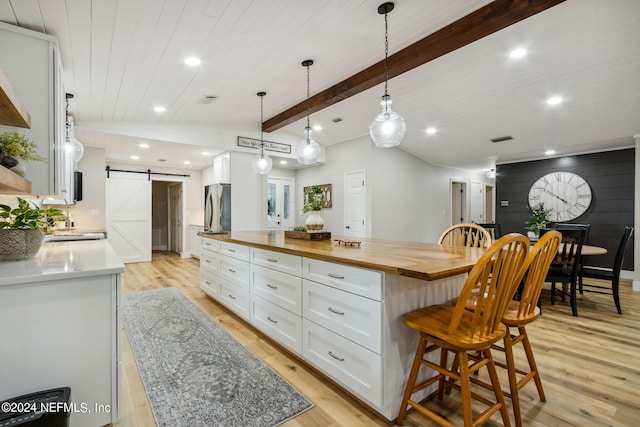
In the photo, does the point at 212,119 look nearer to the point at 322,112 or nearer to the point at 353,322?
the point at 322,112

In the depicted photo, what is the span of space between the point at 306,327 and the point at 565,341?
239 cm

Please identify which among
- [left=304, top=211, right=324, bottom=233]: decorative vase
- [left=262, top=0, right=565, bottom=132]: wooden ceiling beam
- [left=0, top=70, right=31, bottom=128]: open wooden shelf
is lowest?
[left=304, top=211, right=324, bottom=233]: decorative vase

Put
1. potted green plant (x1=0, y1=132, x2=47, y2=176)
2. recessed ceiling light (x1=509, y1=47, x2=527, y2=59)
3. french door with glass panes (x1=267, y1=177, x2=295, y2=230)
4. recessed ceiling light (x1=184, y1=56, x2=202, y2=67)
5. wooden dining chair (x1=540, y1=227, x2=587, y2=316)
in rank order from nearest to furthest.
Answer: potted green plant (x1=0, y1=132, x2=47, y2=176) < recessed ceiling light (x1=184, y1=56, x2=202, y2=67) < recessed ceiling light (x1=509, y1=47, x2=527, y2=59) < wooden dining chair (x1=540, y1=227, x2=587, y2=316) < french door with glass panes (x1=267, y1=177, x2=295, y2=230)

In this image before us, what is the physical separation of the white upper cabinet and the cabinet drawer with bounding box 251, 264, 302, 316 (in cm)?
161

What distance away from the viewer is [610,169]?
18.6ft

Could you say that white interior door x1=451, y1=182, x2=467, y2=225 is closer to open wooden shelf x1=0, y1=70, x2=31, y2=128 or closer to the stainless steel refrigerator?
the stainless steel refrigerator

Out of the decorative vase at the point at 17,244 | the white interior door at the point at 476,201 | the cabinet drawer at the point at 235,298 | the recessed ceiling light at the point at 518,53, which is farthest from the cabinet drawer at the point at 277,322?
A: the white interior door at the point at 476,201

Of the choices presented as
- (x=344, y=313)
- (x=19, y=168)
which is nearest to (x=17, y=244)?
(x=19, y=168)

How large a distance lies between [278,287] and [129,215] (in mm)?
5991

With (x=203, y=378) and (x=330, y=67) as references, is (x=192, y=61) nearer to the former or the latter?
(x=330, y=67)

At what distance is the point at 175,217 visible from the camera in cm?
882

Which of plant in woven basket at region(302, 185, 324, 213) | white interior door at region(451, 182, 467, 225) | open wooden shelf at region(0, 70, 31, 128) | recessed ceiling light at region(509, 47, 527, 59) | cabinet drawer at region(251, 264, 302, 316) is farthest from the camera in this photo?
white interior door at region(451, 182, 467, 225)

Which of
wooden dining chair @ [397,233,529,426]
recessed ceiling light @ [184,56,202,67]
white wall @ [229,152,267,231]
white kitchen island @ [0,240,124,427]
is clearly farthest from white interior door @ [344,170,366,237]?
white kitchen island @ [0,240,124,427]

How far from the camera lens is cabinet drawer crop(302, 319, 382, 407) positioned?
1641 mm
